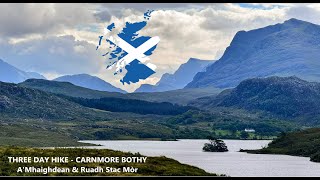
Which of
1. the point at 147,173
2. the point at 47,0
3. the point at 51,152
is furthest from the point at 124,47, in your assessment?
the point at 47,0

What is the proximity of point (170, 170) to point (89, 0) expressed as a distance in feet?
212

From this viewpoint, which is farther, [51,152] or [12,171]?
[51,152]

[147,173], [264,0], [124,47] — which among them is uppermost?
[124,47]

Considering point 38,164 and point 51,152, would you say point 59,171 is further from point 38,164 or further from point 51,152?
point 51,152

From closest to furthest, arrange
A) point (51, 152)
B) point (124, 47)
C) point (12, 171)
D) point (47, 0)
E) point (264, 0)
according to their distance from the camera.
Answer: point (264, 0) < point (47, 0) < point (12, 171) < point (51, 152) < point (124, 47)

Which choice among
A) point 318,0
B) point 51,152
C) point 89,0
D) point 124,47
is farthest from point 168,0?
point 124,47

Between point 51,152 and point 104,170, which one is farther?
point 51,152

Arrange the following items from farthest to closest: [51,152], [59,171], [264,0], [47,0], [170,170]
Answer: [51,152] < [170,170] < [59,171] < [47,0] < [264,0]

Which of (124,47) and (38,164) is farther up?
(124,47)

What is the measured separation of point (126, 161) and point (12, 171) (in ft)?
69.7

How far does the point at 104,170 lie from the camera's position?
3612 inches

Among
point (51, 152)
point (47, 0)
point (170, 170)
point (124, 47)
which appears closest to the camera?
point (47, 0)

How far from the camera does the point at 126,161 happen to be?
106m

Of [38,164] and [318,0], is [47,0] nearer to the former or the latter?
[318,0]
